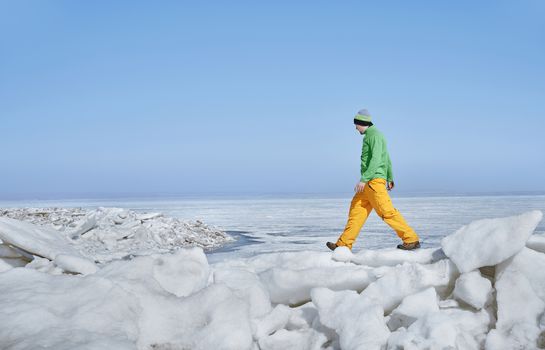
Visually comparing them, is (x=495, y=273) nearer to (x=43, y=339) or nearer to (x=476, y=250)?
(x=476, y=250)

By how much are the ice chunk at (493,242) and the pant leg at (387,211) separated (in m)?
1.74

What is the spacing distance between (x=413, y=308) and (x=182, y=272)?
1.54 m

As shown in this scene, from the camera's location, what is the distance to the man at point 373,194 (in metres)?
5.45

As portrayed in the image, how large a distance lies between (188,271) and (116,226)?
310 inches

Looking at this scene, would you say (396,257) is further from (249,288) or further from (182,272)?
(182,272)

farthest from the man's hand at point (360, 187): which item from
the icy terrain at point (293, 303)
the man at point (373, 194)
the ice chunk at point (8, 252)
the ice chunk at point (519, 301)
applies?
the ice chunk at point (8, 252)

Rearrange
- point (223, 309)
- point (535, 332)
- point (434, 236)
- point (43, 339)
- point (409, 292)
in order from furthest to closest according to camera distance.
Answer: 1. point (434, 236)
2. point (409, 292)
3. point (223, 309)
4. point (535, 332)
5. point (43, 339)

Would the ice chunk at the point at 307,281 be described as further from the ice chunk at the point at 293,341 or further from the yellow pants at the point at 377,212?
the yellow pants at the point at 377,212

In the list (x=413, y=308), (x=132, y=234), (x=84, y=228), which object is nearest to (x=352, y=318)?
(x=413, y=308)

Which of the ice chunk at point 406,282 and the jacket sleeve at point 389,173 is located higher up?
the jacket sleeve at point 389,173

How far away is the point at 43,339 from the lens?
254 centimetres

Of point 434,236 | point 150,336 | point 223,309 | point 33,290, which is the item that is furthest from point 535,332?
point 434,236

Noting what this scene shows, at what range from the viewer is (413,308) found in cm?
325

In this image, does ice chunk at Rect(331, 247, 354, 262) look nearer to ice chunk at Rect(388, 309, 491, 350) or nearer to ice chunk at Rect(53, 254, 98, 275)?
ice chunk at Rect(388, 309, 491, 350)
